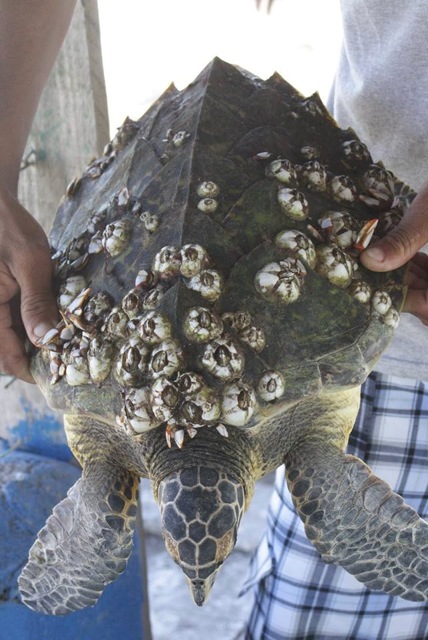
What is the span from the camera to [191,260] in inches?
33.5

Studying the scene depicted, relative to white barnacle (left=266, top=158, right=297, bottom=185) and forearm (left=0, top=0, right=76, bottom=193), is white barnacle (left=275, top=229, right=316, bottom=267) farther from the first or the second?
forearm (left=0, top=0, right=76, bottom=193)

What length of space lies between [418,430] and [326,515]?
0.61 meters

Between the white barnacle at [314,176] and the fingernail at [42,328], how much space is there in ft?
1.45

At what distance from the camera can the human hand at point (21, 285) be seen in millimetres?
963

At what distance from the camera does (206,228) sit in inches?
35.1

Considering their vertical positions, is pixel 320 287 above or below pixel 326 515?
above

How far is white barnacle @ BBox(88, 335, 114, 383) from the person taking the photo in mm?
877

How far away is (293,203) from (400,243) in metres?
0.16

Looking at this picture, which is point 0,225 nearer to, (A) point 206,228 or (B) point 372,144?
(A) point 206,228

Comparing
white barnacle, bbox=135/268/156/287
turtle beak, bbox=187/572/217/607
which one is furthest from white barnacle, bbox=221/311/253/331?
turtle beak, bbox=187/572/217/607

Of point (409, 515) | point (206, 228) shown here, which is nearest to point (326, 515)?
point (409, 515)

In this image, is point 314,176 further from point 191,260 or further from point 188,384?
point 188,384

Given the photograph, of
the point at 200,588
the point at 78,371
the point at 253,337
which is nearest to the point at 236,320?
the point at 253,337

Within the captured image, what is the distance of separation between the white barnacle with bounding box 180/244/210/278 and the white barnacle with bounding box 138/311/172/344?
7 centimetres
